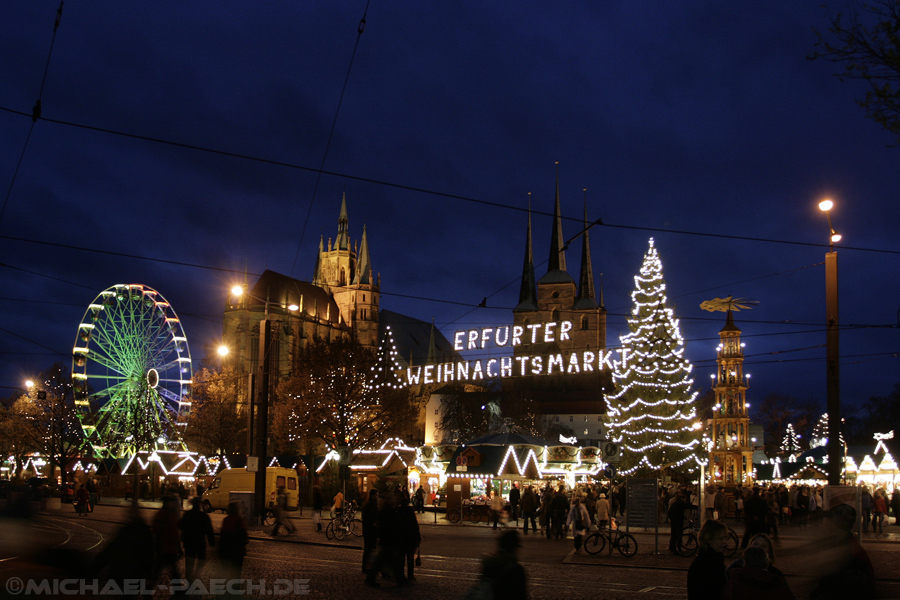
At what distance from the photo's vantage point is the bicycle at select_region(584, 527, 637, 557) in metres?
18.6

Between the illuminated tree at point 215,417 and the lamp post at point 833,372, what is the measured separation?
2148 inches

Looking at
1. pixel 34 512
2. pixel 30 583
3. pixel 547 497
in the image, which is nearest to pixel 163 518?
pixel 34 512

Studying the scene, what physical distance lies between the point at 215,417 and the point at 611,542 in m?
53.8

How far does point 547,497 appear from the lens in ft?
84.9

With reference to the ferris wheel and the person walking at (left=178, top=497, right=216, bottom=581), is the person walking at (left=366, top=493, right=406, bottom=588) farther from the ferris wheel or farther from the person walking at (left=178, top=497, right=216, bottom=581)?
the ferris wheel

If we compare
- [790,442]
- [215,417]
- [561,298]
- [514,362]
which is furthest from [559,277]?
[514,362]

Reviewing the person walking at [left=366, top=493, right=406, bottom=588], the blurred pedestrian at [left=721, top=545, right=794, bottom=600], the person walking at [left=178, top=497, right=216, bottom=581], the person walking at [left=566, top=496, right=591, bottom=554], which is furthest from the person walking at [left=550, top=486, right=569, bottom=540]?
the blurred pedestrian at [left=721, top=545, right=794, bottom=600]

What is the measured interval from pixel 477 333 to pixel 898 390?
6567cm

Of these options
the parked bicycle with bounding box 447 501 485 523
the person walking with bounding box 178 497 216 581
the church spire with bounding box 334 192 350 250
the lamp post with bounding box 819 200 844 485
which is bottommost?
the parked bicycle with bounding box 447 501 485 523

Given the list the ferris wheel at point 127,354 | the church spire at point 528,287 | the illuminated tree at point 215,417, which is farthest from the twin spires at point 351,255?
the ferris wheel at point 127,354

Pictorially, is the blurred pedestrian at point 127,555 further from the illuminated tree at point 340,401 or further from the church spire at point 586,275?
the church spire at point 586,275

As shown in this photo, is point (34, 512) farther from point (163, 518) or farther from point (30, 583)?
point (163, 518)

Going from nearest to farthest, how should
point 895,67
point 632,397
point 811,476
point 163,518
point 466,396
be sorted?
point 895,67
point 163,518
point 632,397
point 811,476
point 466,396

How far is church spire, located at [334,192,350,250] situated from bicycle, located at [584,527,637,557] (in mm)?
128476
